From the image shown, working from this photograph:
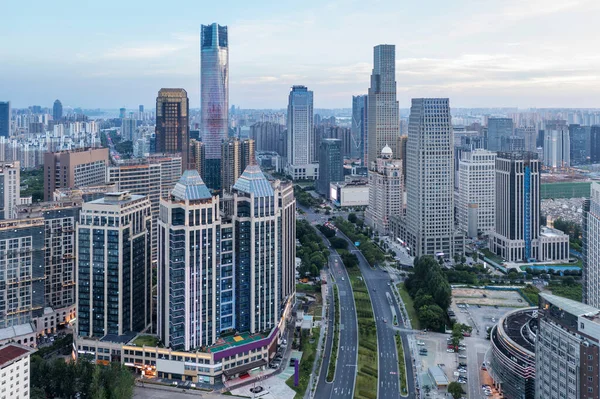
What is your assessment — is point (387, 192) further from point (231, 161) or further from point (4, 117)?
point (4, 117)


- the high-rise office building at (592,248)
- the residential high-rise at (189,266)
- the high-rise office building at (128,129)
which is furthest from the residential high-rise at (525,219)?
the high-rise office building at (128,129)

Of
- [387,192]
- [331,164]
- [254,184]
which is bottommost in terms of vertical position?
[387,192]

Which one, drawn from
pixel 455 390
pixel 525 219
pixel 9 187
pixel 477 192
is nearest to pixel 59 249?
pixel 9 187

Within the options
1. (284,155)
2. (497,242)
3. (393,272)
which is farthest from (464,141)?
(393,272)

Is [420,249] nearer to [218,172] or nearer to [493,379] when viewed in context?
[493,379]

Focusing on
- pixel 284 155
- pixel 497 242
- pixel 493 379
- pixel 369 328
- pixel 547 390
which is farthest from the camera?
pixel 284 155

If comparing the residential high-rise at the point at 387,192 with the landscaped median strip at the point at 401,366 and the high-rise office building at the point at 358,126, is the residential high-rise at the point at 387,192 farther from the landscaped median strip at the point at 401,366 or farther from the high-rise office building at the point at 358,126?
the high-rise office building at the point at 358,126
